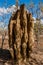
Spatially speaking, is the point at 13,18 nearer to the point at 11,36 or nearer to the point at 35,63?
the point at 11,36

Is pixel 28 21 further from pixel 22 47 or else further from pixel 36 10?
pixel 36 10

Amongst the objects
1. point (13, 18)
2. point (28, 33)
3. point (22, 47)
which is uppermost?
point (13, 18)

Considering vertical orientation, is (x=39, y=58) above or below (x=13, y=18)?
below

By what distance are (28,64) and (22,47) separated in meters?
1.04

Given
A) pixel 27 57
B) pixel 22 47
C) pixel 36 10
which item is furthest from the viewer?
pixel 36 10

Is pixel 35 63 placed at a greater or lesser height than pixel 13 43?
lesser

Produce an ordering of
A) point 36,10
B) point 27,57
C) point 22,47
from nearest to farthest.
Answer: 1. point 22,47
2. point 27,57
3. point 36,10

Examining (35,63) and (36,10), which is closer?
(35,63)

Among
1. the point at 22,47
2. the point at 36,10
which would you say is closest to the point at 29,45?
the point at 22,47

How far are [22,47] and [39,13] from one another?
10190 mm

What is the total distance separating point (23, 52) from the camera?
11.9 meters

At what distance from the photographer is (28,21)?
12.1 meters

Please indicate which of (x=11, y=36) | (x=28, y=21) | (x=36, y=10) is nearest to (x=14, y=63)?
(x=11, y=36)

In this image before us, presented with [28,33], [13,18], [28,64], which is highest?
[13,18]
